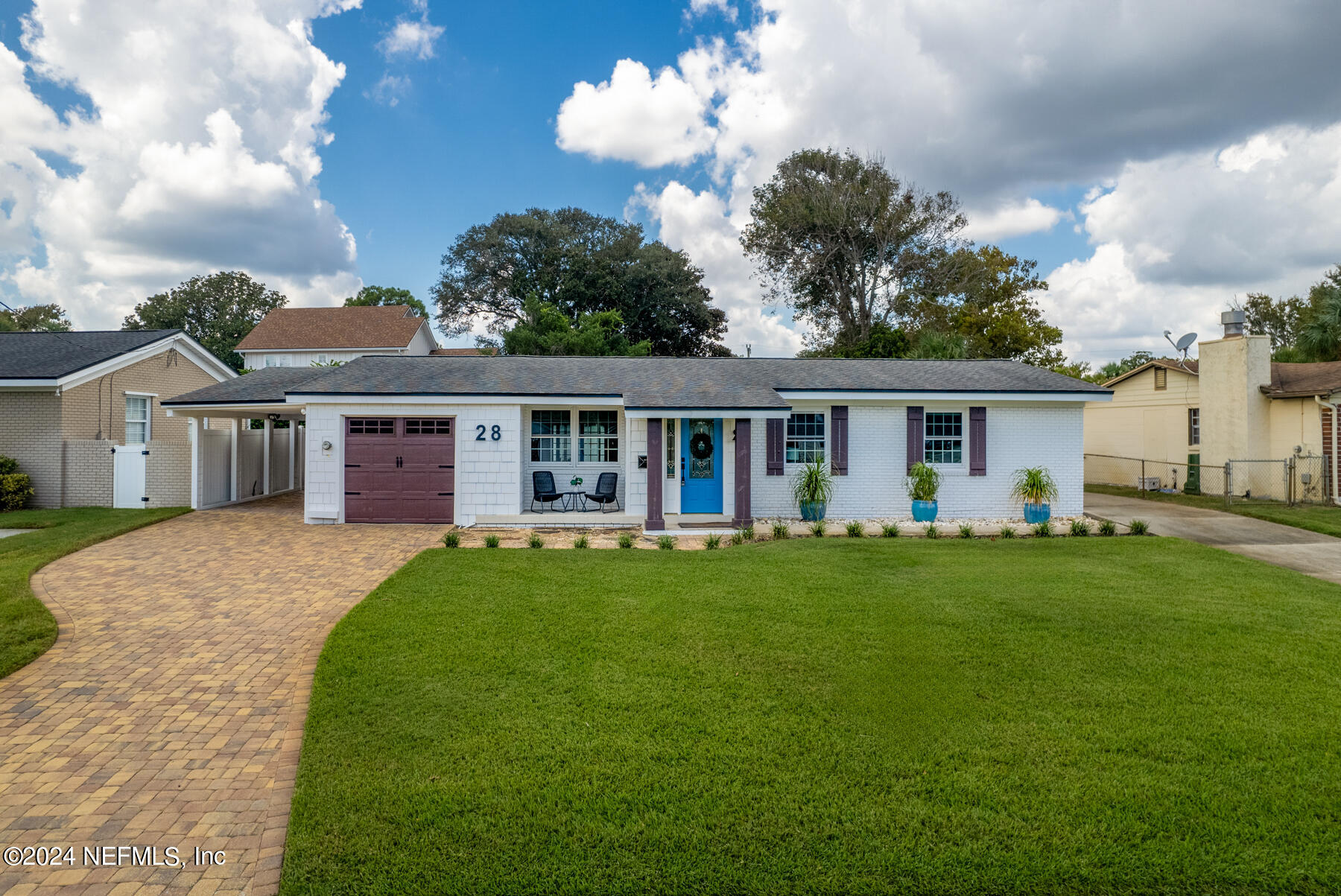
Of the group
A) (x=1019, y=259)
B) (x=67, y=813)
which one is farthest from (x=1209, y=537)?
(x=1019, y=259)

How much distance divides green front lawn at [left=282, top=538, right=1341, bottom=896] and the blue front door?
6034 mm

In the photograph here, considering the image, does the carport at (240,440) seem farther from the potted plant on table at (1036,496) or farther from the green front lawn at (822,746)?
the potted plant on table at (1036,496)

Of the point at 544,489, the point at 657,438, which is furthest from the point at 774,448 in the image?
the point at 544,489

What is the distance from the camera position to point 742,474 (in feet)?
42.4

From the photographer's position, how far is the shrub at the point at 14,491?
1459 centimetres

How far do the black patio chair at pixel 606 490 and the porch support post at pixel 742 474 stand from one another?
9.12 ft

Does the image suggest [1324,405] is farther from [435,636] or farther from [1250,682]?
[435,636]

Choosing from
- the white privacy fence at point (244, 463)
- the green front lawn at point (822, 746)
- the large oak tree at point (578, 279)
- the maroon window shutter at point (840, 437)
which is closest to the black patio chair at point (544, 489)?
the maroon window shutter at point (840, 437)

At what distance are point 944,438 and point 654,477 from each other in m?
6.55

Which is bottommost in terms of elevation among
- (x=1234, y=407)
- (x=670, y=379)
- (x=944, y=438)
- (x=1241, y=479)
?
(x=1241, y=479)

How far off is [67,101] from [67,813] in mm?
20979

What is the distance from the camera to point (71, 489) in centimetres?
1535

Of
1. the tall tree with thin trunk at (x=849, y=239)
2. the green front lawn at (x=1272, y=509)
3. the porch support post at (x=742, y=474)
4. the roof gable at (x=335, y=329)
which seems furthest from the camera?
the roof gable at (x=335, y=329)

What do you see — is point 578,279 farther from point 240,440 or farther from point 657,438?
point 657,438
